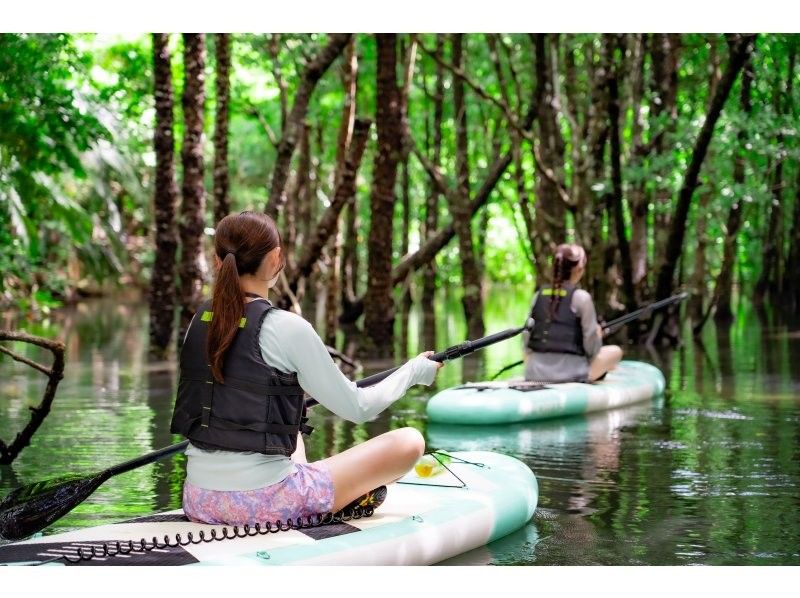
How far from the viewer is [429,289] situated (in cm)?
2844

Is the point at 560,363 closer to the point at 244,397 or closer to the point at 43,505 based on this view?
the point at 43,505

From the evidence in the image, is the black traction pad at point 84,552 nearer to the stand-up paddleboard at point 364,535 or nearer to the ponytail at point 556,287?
the stand-up paddleboard at point 364,535

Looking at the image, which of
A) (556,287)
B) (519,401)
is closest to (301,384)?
(519,401)

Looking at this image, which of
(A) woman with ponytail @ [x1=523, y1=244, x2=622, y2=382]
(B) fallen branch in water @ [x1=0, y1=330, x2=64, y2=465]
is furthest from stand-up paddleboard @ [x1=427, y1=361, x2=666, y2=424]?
(B) fallen branch in water @ [x1=0, y1=330, x2=64, y2=465]

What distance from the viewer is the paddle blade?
5.46 meters

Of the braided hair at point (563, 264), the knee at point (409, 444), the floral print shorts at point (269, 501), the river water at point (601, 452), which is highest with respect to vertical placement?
the braided hair at point (563, 264)

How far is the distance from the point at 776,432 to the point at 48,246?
2442cm

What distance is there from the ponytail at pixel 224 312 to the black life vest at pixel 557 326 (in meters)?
5.75

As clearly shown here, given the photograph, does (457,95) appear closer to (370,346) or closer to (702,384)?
(370,346)

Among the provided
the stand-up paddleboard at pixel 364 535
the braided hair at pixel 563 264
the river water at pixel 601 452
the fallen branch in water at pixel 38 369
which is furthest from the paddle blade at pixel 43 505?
the braided hair at pixel 563 264

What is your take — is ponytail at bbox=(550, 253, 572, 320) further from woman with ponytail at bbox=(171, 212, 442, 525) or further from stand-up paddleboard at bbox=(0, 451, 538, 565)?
woman with ponytail at bbox=(171, 212, 442, 525)

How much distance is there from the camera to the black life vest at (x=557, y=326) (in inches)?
406

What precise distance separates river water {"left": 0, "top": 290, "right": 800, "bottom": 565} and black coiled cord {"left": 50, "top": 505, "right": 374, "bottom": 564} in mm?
769

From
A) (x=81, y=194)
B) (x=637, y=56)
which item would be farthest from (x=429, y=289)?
(x=637, y=56)
